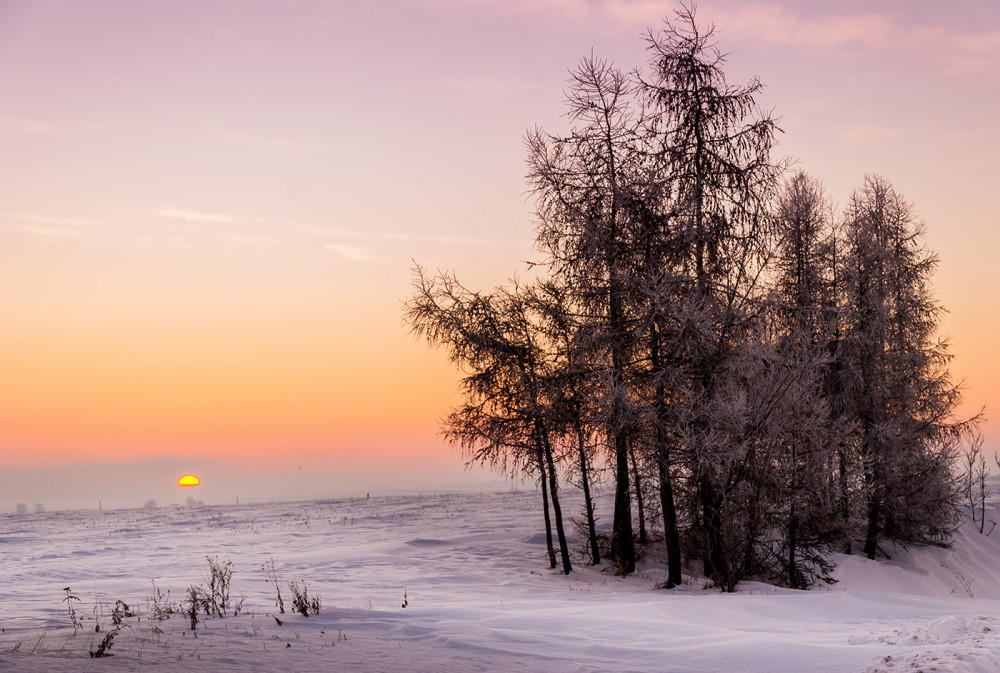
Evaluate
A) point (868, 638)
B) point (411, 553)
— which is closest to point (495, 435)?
point (411, 553)

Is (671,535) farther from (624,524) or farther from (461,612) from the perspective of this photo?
(461,612)

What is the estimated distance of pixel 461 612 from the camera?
1034cm

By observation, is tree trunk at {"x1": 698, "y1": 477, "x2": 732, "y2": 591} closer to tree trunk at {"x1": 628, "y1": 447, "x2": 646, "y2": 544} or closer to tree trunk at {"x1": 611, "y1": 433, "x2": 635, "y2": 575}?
tree trunk at {"x1": 628, "y1": 447, "x2": 646, "y2": 544}

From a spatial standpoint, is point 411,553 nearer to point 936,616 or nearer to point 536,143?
point 536,143

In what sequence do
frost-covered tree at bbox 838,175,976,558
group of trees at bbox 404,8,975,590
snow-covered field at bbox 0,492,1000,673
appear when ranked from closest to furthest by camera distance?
1. snow-covered field at bbox 0,492,1000,673
2. group of trees at bbox 404,8,975,590
3. frost-covered tree at bbox 838,175,976,558

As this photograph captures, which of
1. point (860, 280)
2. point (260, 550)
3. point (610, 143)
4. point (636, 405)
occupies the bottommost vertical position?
point (260, 550)

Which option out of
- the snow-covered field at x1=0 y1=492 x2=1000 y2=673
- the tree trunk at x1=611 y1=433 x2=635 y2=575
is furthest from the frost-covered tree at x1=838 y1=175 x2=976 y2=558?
the tree trunk at x1=611 y1=433 x2=635 y2=575

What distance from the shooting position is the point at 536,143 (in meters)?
16.6

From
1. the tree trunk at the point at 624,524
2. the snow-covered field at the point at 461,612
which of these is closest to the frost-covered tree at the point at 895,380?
the snow-covered field at the point at 461,612

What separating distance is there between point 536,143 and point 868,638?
11270 millimetres

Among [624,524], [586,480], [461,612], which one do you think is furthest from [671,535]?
[461,612]

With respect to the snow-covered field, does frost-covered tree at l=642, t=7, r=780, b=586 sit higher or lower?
higher

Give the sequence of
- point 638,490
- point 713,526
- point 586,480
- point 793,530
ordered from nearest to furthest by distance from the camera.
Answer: point 713,526 → point 793,530 → point 638,490 → point 586,480

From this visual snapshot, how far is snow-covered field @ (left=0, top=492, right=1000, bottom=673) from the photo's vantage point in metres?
7.18
